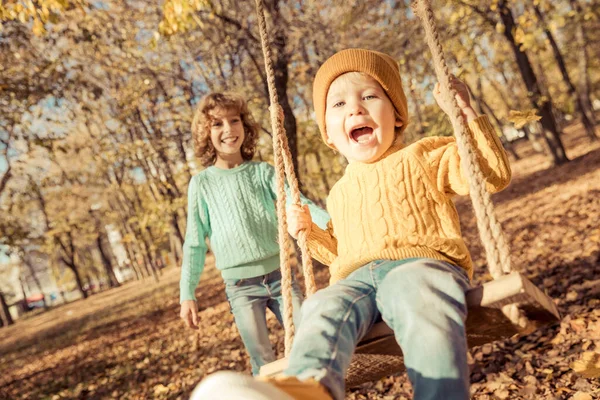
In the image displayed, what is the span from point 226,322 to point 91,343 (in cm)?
423

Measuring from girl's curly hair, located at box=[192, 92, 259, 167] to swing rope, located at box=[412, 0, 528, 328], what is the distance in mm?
1586

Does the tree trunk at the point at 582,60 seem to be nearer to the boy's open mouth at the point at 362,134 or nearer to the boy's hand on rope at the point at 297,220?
the boy's open mouth at the point at 362,134

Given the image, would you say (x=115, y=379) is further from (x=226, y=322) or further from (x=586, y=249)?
(x=586, y=249)

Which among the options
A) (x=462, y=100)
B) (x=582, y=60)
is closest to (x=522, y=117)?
(x=462, y=100)

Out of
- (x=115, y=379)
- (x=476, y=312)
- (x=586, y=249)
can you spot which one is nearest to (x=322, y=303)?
(x=476, y=312)

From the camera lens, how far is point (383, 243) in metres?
1.84

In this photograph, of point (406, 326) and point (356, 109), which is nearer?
point (406, 326)

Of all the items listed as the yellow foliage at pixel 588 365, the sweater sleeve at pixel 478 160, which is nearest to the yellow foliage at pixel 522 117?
the sweater sleeve at pixel 478 160

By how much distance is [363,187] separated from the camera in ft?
6.59

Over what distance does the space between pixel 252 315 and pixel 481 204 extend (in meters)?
1.54

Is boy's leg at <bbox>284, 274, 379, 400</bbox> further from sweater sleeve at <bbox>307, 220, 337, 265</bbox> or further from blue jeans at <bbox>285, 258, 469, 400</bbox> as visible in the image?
sweater sleeve at <bbox>307, 220, 337, 265</bbox>

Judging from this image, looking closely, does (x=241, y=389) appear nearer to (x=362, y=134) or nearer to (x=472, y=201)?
(x=472, y=201)

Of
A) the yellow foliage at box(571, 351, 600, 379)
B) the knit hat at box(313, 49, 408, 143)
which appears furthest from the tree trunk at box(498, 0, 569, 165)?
the knit hat at box(313, 49, 408, 143)

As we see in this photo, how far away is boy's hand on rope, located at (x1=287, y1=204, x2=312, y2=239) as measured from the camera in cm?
210
